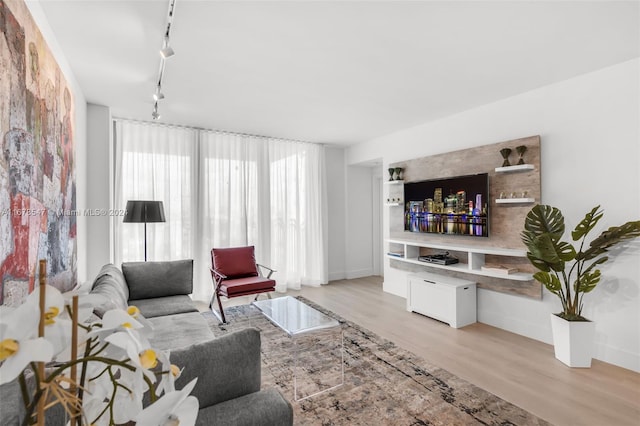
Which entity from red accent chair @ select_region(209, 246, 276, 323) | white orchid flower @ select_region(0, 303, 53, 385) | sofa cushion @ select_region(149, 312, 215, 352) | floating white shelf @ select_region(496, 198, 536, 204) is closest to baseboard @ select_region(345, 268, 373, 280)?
red accent chair @ select_region(209, 246, 276, 323)

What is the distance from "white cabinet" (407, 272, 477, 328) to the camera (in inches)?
150

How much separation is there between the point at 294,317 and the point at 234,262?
178cm

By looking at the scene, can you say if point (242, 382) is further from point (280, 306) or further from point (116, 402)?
point (280, 306)

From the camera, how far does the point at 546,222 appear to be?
3.07 metres

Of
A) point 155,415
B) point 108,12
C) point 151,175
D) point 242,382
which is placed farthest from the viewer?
point 151,175

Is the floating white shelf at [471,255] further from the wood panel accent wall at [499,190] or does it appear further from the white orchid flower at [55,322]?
the white orchid flower at [55,322]

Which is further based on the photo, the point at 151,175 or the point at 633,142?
the point at 151,175

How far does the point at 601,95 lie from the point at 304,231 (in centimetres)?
444

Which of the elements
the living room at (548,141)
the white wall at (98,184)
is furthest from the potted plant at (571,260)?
the white wall at (98,184)

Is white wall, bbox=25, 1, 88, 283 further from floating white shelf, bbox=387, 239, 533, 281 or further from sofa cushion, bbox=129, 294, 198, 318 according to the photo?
floating white shelf, bbox=387, 239, 533, 281

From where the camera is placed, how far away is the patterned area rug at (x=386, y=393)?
215cm

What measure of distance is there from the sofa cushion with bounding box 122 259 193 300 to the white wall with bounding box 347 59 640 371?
367 cm

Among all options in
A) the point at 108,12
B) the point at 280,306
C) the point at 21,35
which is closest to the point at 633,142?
the point at 280,306

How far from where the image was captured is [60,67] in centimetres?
254
